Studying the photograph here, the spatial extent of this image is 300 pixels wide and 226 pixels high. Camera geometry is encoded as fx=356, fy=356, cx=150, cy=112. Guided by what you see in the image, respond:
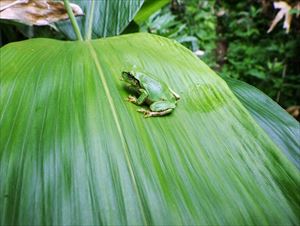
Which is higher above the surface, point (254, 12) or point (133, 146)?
point (133, 146)

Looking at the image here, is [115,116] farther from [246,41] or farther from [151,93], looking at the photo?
[246,41]

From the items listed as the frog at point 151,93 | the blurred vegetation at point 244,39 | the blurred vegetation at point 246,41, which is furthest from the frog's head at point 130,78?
the blurred vegetation at point 246,41

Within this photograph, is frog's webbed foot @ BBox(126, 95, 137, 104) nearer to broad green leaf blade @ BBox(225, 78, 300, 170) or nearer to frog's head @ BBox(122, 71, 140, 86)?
frog's head @ BBox(122, 71, 140, 86)

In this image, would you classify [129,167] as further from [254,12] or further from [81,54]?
[254,12]

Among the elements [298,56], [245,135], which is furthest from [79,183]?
[298,56]

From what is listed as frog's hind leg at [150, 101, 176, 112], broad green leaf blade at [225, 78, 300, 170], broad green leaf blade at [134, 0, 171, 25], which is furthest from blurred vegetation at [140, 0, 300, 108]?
frog's hind leg at [150, 101, 176, 112]

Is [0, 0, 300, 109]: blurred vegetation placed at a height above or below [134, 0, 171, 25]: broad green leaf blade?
below
